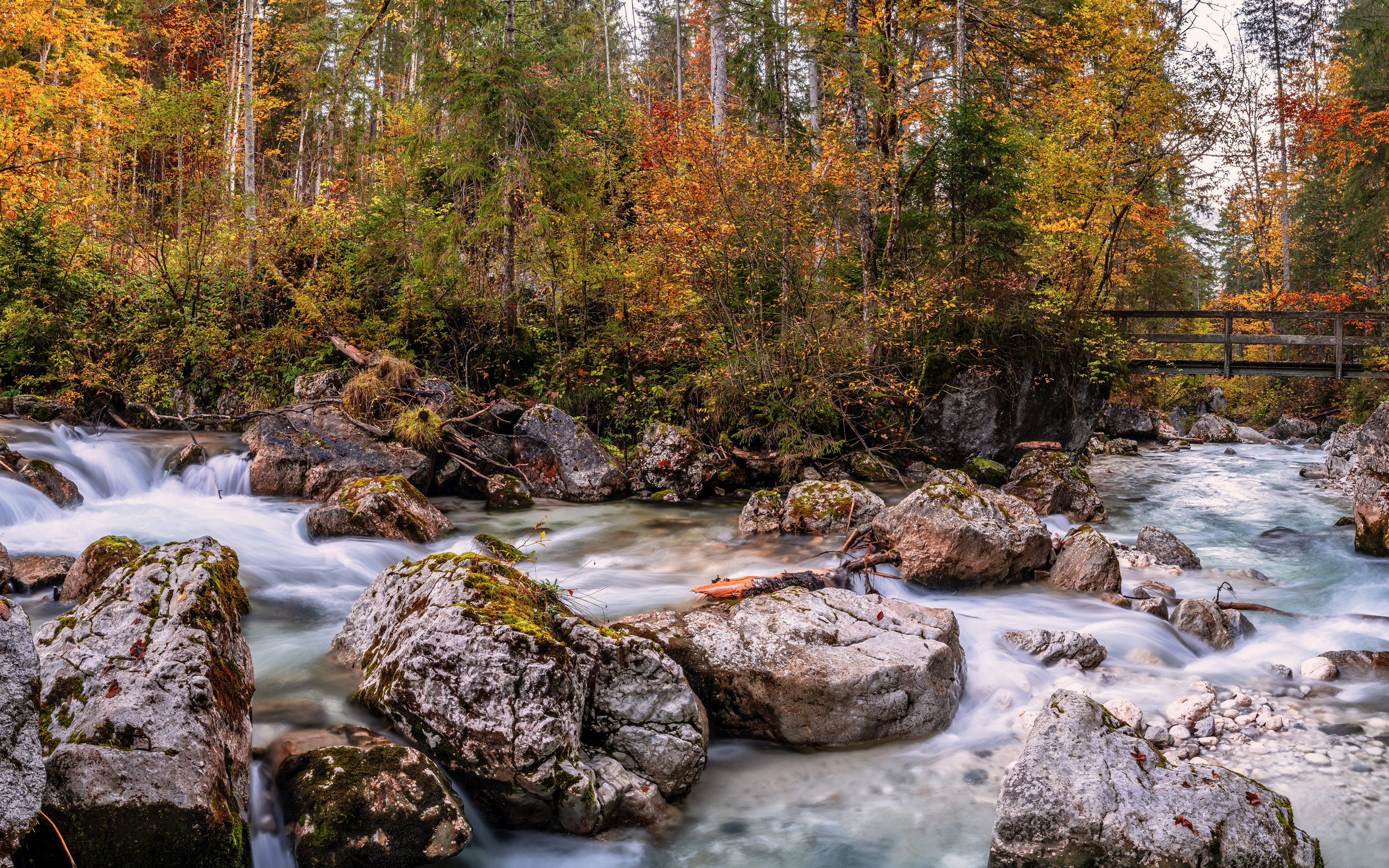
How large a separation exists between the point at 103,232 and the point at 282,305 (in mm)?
3330

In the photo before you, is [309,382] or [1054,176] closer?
[309,382]

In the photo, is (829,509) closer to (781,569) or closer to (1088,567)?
(781,569)

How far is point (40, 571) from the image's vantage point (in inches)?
254

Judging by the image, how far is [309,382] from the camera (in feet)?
42.2

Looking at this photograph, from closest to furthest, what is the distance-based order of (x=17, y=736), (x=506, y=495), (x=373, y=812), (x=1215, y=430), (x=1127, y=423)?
(x=17, y=736) → (x=373, y=812) → (x=506, y=495) → (x=1127, y=423) → (x=1215, y=430)

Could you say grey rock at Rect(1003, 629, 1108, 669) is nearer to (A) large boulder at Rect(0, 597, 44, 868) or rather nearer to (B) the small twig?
(B) the small twig

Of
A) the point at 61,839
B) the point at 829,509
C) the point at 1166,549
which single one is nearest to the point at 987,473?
the point at 1166,549

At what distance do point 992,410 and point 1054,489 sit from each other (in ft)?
7.69

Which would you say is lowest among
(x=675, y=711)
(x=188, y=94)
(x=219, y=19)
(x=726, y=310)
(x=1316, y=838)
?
(x=1316, y=838)

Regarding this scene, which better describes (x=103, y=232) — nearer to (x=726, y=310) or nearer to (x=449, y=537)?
(x=449, y=537)

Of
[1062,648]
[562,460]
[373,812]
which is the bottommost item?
[1062,648]

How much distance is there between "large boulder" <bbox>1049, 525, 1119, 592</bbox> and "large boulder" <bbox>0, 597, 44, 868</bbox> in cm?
785

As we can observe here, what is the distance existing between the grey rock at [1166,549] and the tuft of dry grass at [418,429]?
938 centimetres

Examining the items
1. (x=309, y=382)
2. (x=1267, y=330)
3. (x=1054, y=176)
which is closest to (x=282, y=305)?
(x=309, y=382)
